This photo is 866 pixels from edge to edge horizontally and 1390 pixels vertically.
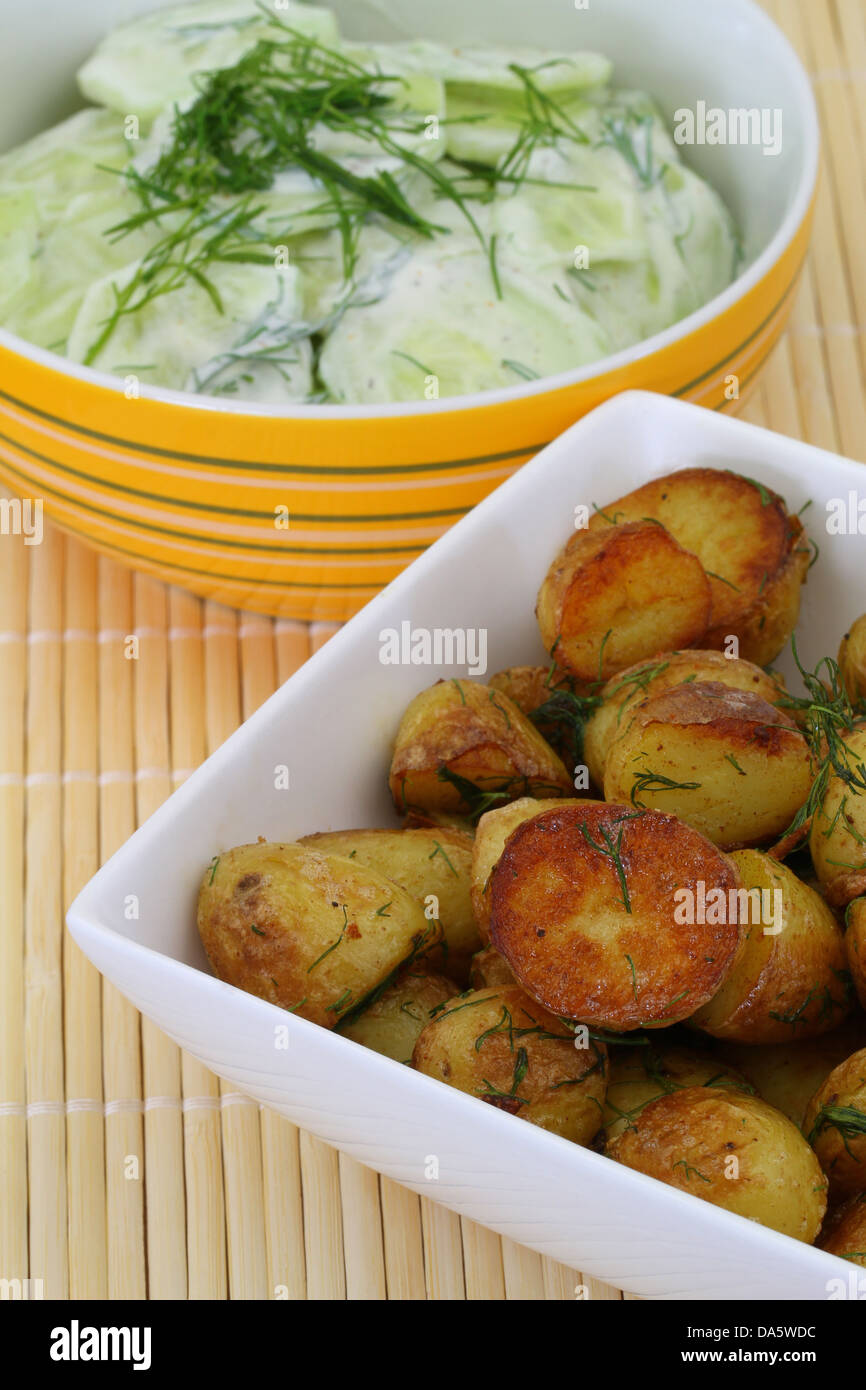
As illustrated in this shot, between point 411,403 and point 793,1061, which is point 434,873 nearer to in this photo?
point 793,1061

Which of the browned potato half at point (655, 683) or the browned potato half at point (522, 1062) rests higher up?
the browned potato half at point (655, 683)

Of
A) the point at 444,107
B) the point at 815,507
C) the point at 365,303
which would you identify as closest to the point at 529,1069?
the point at 815,507

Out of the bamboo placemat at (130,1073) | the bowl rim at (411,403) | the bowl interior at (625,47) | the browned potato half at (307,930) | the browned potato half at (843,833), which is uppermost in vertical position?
the bowl interior at (625,47)

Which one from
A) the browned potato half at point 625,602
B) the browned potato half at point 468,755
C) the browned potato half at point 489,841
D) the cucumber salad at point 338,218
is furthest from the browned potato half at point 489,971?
the cucumber salad at point 338,218

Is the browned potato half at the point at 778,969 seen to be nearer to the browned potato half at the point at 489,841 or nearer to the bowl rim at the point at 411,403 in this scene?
the browned potato half at the point at 489,841

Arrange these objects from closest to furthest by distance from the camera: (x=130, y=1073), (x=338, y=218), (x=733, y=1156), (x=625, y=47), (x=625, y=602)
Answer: (x=733, y=1156) < (x=625, y=602) < (x=130, y=1073) < (x=338, y=218) < (x=625, y=47)

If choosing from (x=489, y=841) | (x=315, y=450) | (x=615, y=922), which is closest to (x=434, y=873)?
A: (x=489, y=841)
